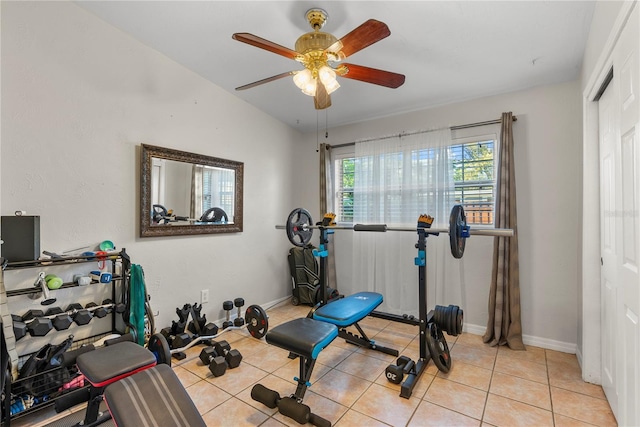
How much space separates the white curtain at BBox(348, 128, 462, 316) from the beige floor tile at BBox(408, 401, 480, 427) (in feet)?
4.65

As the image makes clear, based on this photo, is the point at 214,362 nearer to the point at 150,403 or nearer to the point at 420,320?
the point at 150,403

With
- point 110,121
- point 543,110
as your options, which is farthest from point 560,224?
point 110,121

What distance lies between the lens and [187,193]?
2.76 meters

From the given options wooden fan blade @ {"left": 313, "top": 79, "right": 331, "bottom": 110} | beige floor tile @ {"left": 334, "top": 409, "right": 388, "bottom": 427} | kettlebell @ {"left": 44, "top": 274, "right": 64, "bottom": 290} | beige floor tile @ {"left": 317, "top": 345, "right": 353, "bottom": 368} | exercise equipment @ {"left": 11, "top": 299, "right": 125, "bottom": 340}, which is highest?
wooden fan blade @ {"left": 313, "top": 79, "right": 331, "bottom": 110}

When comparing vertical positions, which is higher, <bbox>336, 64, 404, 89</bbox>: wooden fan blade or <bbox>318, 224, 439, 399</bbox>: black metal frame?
<bbox>336, 64, 404, 89</bbox>: wooden fan blade

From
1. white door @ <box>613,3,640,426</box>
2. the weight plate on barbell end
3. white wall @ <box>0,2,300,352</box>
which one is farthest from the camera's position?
the weight plate on barbell end

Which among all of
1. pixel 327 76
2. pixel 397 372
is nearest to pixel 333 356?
pixel 397 372

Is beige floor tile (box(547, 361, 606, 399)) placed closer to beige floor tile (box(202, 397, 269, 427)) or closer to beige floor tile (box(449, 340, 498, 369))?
beige floor tile (box(449, 340, 498, 369))

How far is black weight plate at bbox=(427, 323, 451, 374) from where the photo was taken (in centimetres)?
215

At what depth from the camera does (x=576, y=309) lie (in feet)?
8.21

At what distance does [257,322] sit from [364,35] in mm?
2317

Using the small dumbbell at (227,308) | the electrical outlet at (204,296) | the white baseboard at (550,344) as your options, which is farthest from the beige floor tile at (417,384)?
the electrical outlet at (204,296)

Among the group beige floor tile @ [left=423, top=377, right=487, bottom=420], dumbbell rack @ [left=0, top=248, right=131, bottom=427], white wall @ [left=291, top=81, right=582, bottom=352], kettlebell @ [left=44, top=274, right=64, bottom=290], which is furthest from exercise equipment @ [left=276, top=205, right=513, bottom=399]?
kettlebell @ [left=44, top=274, right=64, bottom=290]

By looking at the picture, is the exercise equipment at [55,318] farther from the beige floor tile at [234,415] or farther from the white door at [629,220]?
the white door at [629,220]
